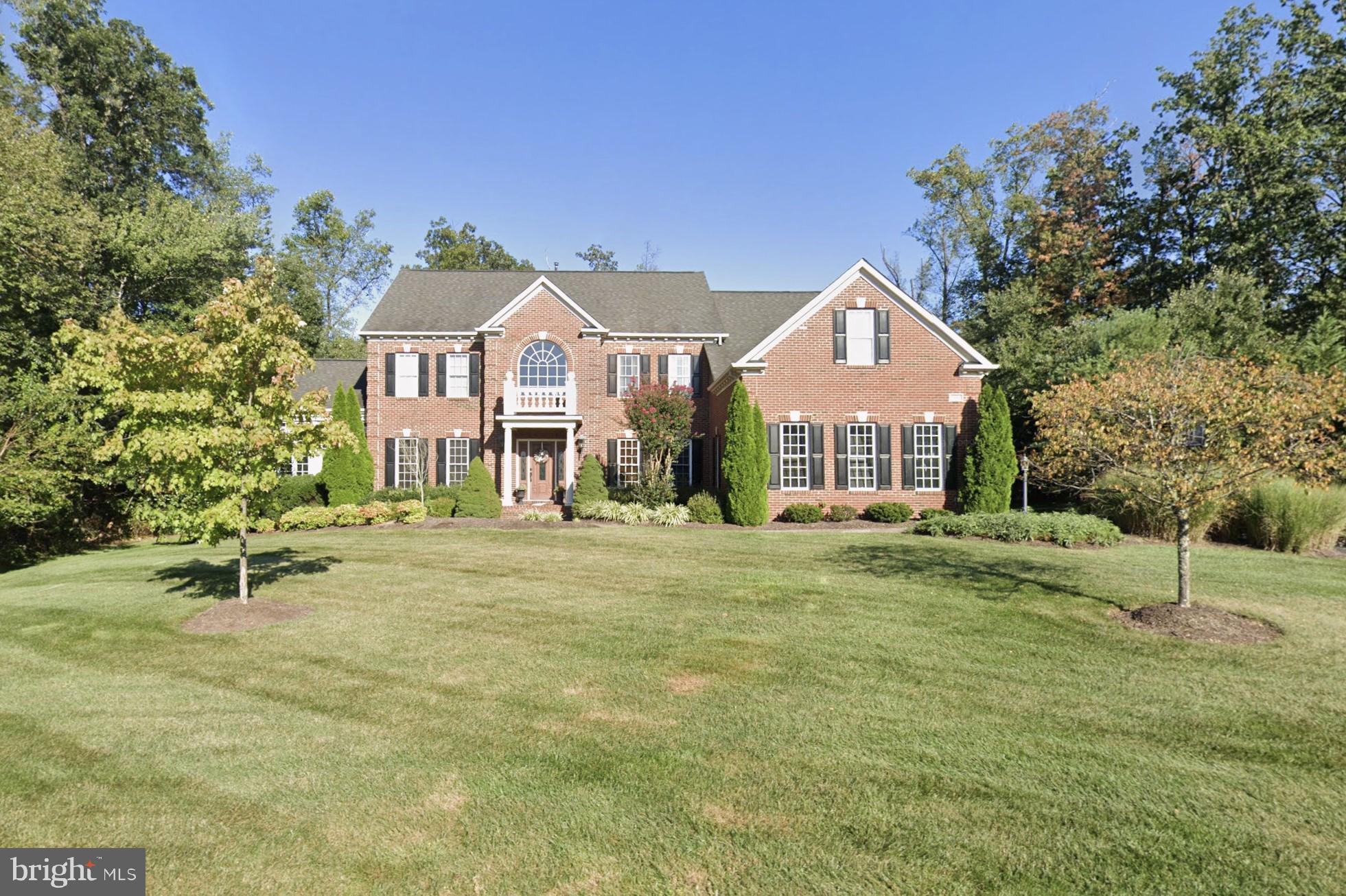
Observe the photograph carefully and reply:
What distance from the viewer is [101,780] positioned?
4.72m

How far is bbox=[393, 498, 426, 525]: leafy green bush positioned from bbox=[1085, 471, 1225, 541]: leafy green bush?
61.0 feet

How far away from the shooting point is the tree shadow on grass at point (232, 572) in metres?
11.2

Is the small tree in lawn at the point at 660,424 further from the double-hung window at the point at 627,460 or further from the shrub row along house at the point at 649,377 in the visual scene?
the double-hung window at the point at 627,460

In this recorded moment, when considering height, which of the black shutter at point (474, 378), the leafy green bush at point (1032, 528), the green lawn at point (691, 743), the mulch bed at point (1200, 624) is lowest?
the green lawn at point (691, 743)

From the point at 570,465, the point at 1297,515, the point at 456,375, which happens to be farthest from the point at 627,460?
the point at 1297,515

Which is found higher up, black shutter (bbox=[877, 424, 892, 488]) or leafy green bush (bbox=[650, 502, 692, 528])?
black shutter (bbox=[877, 424, 892, 488])

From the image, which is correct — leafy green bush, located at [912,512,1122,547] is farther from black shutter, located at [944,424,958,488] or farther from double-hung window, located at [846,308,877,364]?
double-hung window, located at [846,308,877,364]

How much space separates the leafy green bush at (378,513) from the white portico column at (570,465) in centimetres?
609

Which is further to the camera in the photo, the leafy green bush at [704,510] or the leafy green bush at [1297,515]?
the leafy green bush at [704,510]

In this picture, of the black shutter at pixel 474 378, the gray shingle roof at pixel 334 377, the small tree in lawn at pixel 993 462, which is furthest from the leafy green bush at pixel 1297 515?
the gray shingle roof at pixel 334 377

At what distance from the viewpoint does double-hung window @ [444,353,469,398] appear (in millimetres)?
26203

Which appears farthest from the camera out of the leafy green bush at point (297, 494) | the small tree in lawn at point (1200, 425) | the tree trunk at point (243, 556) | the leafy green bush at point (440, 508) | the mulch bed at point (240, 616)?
the leafy green bush at point (440, 508)

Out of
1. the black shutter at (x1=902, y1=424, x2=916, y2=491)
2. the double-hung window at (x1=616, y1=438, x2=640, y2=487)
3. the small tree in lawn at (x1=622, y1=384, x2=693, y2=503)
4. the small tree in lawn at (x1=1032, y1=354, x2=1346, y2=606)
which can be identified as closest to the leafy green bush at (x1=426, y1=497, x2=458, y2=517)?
the double-hung window at (x1=616, y1=438, x2=640, y2=487)

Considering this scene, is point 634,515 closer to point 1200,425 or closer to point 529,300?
point 529,300
